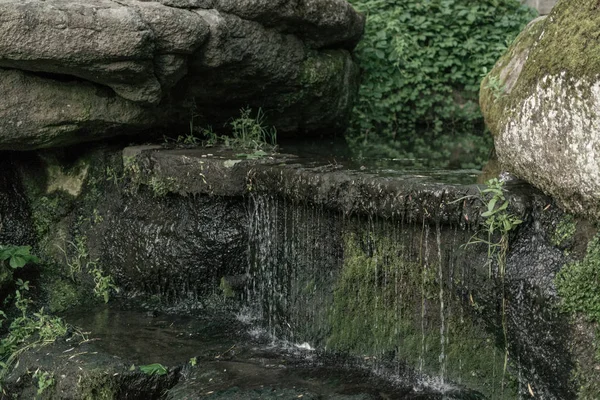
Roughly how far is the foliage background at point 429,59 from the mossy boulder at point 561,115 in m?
4.99

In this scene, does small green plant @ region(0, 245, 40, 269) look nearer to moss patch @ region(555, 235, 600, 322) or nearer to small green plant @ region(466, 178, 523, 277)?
small green plant @ region(466, 178, 523, 277)

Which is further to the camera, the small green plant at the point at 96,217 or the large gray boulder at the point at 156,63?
the small green plant at the point at 96,217

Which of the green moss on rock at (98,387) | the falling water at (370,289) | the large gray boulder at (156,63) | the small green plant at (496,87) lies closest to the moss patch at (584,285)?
the falling water at (370,289)

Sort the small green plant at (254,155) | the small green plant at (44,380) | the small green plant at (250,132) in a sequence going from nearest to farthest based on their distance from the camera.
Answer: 1. the small green plant at (44,380)
2. the small green plant at (254,155)
3. the small green plant at (250,132)

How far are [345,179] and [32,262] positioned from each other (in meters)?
2.87

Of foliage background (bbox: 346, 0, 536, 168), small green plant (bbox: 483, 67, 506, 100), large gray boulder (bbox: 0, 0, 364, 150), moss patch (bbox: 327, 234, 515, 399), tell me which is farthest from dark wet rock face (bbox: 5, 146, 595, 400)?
foliage background (bbox: 346, 0, 536, 168)

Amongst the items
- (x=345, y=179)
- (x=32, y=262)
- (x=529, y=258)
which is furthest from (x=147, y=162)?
(x=529, y=258)

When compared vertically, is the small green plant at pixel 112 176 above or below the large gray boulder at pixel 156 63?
below

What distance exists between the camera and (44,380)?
203 inches

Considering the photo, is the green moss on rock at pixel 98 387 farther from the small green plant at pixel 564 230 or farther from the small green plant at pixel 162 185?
the small green plant at pixel 564 230

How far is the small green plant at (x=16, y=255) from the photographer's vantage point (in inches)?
251

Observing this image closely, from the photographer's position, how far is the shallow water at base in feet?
16.0

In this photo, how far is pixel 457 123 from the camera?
10227 mm

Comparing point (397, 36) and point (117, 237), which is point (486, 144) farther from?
point (117, 237)
